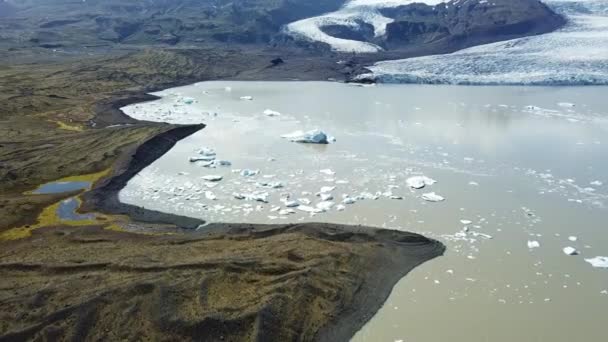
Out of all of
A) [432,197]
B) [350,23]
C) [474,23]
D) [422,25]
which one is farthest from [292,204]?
[350,23]

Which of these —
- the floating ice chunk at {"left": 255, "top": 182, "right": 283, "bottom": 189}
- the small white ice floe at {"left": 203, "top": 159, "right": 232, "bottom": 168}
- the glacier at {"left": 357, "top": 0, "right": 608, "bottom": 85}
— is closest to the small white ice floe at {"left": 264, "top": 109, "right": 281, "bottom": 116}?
the small white ice floe at {"left": 203, "top": 159, "right": 232, "bottom": 168}

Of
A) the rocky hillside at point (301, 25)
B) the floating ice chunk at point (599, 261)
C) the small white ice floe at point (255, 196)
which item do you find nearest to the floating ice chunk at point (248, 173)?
the small white ice floe at point (255, 196)

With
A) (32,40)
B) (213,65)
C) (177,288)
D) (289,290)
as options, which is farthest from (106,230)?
(32,40)

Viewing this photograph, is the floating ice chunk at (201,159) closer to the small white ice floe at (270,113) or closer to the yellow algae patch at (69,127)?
the yellow algae patch at (69,127)

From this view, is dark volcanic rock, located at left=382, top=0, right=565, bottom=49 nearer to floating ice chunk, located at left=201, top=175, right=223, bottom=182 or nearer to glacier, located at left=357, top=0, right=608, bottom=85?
glacier, located at left=357, top=0, right=608, bottom=85

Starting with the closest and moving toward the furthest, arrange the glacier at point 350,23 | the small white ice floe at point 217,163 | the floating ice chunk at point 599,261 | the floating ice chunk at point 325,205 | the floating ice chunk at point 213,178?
the floating ice chunk at point 599,261, the floating ice chunk at point 325,205, the floating ice chunk at point 213,178, the small white ice floe at point 217,163, the glacier at point 350,23

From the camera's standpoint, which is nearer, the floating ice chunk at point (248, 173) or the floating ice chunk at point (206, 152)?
the floating ice chunk at point (248, 173)

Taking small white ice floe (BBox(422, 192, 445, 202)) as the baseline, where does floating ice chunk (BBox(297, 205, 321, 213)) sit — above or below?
below
